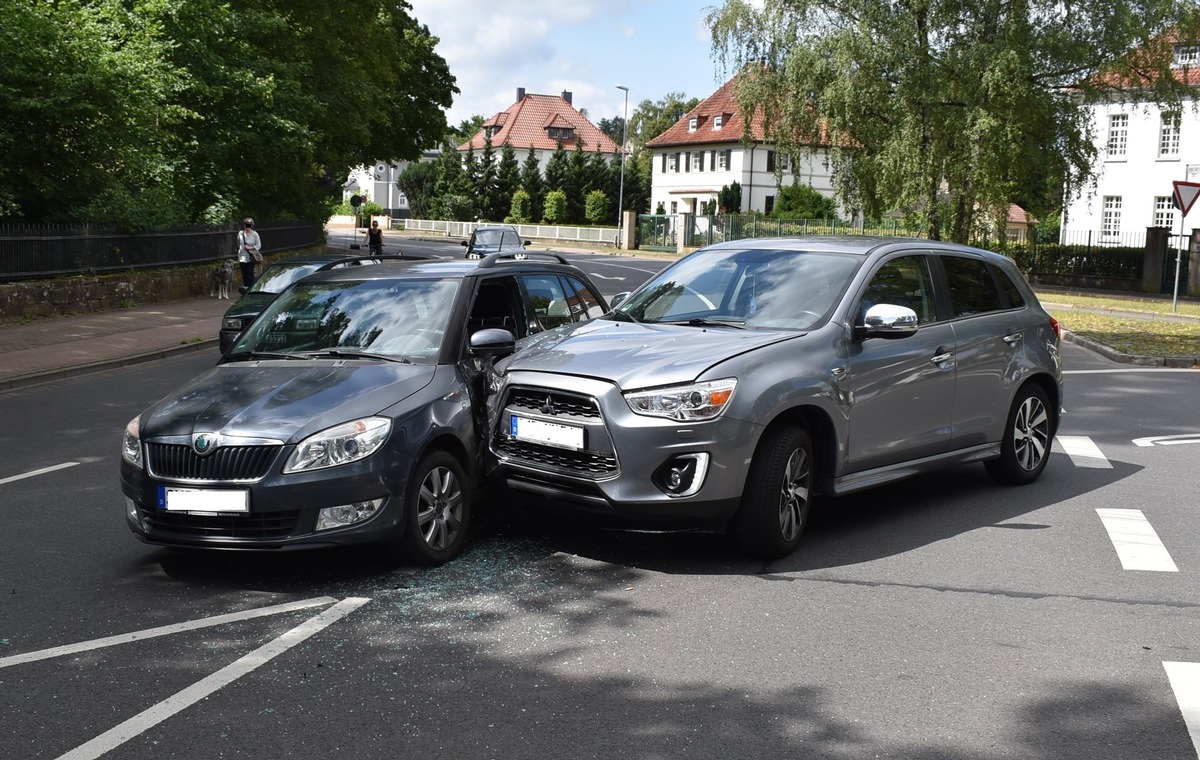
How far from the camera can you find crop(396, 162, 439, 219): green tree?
107 m

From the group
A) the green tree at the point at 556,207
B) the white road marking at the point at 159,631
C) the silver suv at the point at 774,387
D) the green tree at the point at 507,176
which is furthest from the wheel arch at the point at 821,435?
the green tree at the point at 507,176

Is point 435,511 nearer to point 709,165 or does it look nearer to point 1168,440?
point 1168,440

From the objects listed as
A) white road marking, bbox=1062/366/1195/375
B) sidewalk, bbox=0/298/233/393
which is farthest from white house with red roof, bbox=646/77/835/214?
white road marking, bbox=1062/366/1195/375

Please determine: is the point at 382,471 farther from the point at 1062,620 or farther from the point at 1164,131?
the point at 1164,131

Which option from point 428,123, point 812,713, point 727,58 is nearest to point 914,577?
point 812,713

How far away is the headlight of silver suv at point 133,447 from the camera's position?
6.27 metres

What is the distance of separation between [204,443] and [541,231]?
7639 cm

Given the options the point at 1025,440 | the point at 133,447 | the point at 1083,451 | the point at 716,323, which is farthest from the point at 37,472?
the point at 1083,451

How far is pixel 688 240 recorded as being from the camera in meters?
65.4

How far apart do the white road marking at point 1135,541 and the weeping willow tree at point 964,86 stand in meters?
26.5

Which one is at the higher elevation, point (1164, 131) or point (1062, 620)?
point (1164, 131)

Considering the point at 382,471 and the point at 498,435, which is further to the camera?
the point at 498,435

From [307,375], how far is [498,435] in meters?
1.07

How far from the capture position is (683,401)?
6254 mm
